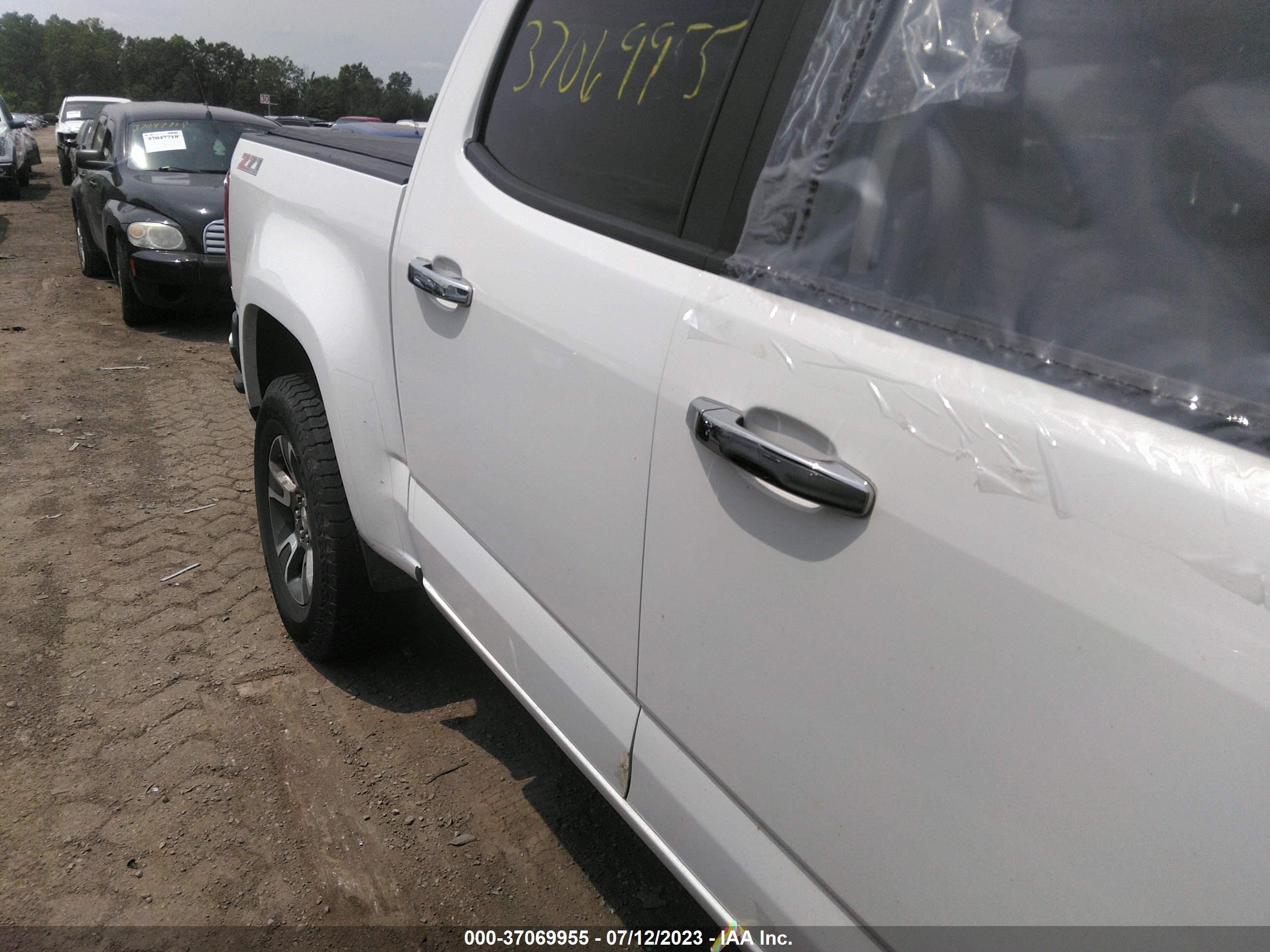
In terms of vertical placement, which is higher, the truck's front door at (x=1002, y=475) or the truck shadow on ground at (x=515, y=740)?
the truck's front door at (x=1002, y=475)

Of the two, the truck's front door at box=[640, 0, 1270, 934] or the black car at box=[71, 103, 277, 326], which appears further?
the black car at box=[71, 103, 277, 326]

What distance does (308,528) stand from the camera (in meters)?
2.73

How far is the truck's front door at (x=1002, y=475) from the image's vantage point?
0.82 metres

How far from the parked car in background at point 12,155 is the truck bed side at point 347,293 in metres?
13.7

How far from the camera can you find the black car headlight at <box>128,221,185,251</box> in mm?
6547

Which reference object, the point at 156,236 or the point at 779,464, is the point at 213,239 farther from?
the point at 779,464

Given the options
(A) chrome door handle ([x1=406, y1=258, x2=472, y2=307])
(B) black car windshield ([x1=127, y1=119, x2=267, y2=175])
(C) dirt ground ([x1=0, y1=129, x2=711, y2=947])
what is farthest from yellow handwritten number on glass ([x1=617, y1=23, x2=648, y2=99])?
(B) black car windshield ([x1=127, y1=119, x2=267, y2=175])

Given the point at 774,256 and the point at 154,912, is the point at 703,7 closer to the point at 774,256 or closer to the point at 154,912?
the point at 774,256

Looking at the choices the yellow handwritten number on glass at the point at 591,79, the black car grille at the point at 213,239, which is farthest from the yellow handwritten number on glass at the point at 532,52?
the black car grille at the point at 213,239

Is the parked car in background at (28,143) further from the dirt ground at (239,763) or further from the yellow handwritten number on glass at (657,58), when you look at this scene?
the yellow handwritten number on glass at (657,58)

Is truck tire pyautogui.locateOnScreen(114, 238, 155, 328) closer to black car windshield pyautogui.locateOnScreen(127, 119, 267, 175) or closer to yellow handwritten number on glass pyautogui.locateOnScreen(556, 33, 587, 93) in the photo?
black car windshield pyautogui.locateOnScreen(127, 119, 267, 175)

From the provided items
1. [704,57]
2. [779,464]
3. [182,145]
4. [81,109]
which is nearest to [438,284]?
[704,57]

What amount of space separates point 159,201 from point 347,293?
546 centimetres

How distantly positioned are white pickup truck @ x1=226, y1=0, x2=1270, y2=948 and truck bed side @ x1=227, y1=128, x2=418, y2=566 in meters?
0.44
